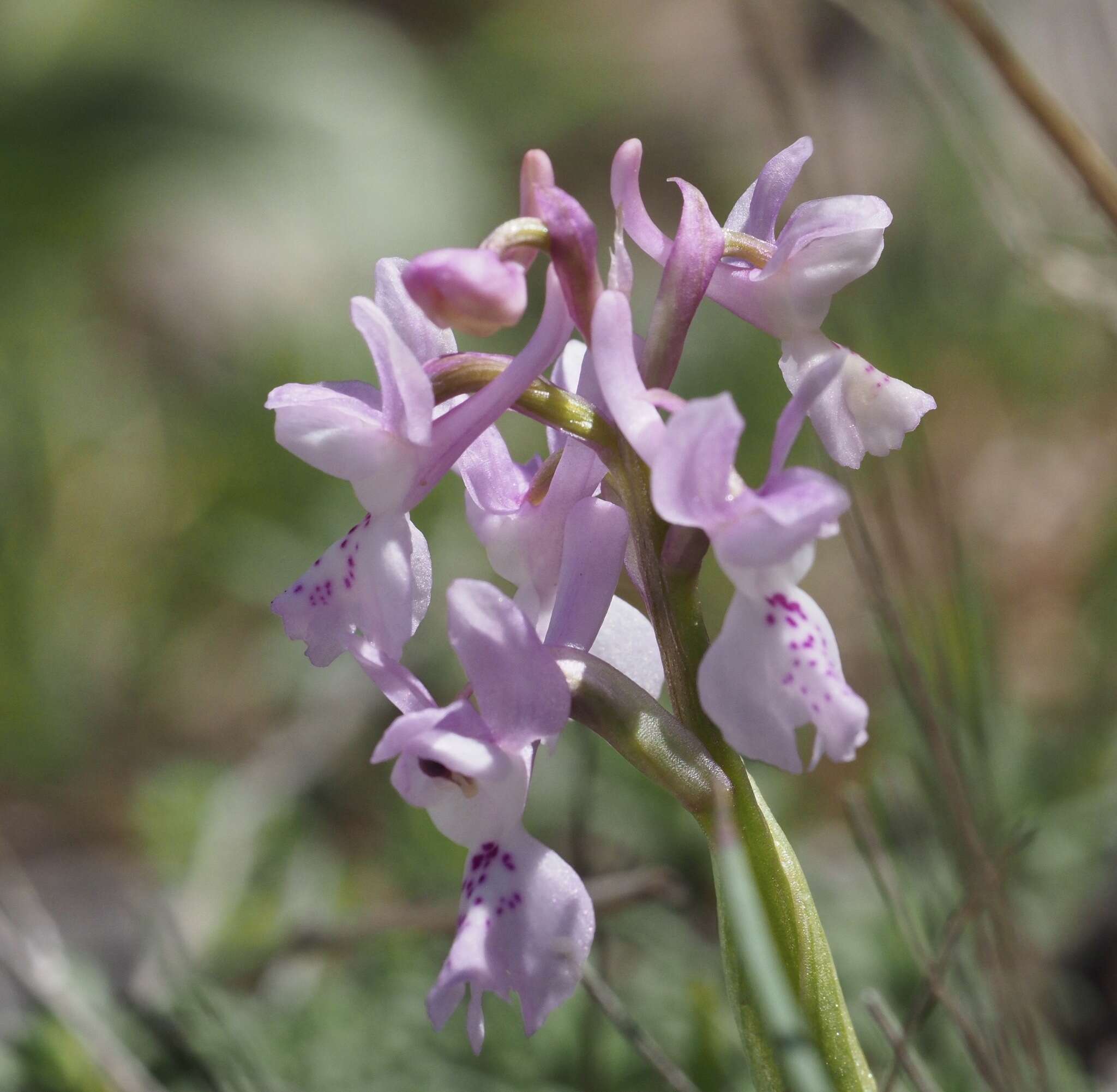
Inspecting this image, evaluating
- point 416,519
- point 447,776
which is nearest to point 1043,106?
point 447,776

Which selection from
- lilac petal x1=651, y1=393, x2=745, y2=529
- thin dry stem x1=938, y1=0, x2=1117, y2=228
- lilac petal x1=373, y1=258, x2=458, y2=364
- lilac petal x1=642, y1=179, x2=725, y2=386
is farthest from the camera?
thin dry stem x1=938, y1=0, x2=1117, y2=228

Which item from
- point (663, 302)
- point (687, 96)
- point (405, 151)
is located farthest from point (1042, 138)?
point (687, 96)

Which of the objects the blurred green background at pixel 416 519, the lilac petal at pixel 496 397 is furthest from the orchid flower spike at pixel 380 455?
the blurred green background at pixel 416 519

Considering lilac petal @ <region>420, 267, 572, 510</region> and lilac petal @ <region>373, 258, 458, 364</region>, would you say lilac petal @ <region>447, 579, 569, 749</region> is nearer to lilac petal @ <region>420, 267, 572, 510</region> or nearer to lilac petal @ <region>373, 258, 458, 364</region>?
lilac petal @ <region>420, 267, 572, 510</region>

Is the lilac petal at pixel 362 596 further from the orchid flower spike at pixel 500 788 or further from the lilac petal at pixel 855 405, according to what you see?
the lilac petal at pixel 855 405

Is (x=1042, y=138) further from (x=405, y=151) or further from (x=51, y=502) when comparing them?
(x=405, y=151)

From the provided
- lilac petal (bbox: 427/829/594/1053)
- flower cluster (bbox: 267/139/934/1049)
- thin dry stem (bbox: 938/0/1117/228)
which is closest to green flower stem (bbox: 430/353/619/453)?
flower cluster (bbox: 267/139/934/1049)
